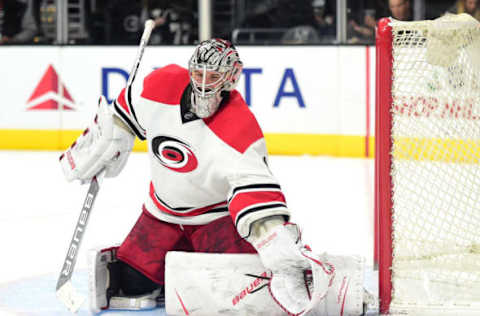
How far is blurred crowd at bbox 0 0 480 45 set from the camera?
638 cm

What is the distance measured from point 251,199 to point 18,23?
502cm

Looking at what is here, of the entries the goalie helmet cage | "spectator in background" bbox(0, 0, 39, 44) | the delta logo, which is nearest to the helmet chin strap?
the goalie helmet cage

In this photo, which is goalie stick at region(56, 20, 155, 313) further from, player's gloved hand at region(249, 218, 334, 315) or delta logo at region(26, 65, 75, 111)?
delta logo at region(26, 65, 75, 111)

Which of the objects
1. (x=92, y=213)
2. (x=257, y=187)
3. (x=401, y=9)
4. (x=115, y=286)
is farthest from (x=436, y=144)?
(x=401, y=9)

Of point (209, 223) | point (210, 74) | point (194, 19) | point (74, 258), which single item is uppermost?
point (194, 19)

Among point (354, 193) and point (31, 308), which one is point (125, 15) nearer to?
point (354, 193)

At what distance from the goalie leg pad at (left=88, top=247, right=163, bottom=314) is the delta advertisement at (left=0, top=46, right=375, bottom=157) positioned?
3832 mm

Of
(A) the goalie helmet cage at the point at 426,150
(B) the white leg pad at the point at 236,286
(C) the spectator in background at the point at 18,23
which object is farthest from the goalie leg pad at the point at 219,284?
(C) the spectator in background at the point at 18,23

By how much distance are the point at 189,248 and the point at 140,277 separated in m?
0.17

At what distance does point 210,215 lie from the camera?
8.57ft

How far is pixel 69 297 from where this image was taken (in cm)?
263

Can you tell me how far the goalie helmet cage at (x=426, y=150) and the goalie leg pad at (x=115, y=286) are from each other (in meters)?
0.67

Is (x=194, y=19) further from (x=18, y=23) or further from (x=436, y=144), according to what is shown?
(x=436, y=144)

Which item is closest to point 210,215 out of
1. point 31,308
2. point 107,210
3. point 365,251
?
point 31,308
